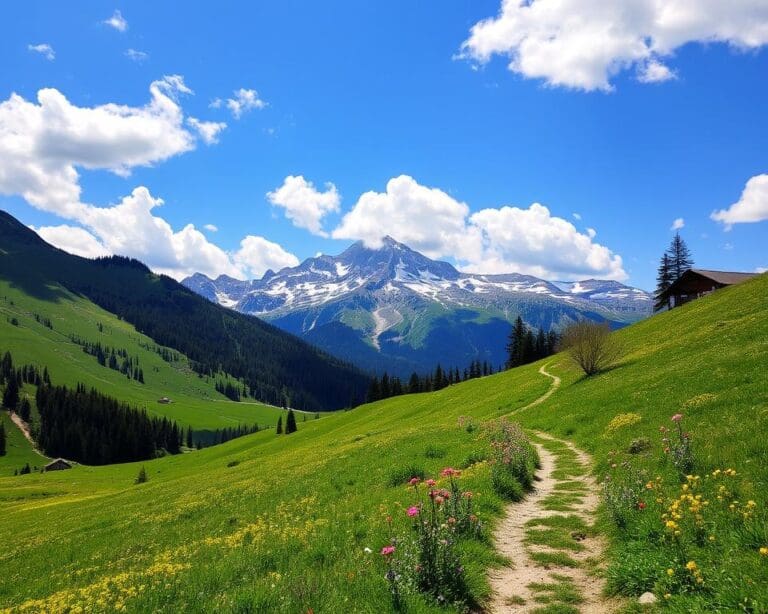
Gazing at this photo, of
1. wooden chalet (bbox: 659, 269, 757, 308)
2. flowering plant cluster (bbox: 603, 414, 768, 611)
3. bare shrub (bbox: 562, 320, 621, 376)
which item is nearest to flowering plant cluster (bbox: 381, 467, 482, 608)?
flowering plant cluster (bbox: 603, 414, 768, 611)

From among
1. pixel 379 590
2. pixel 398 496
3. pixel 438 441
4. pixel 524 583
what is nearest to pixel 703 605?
pixel 524 583

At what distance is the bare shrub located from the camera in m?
46.3

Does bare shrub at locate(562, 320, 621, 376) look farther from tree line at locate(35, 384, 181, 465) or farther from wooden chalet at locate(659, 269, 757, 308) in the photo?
tree line at locate(35, 384, 181, 465)

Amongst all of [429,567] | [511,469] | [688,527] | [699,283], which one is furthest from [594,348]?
[429,567]

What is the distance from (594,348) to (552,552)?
132 ft

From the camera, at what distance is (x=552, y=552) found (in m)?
10.4

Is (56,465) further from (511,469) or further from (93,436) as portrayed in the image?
(511,469)

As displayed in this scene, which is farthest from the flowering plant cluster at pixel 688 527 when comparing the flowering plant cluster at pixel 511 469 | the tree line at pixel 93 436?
the tree line at pixel 93 436

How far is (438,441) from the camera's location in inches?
1019

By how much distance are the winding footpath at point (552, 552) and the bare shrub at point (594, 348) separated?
32.0 m

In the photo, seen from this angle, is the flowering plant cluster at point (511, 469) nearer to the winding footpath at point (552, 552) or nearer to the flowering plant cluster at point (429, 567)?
the winding footpath at point (552, 552)

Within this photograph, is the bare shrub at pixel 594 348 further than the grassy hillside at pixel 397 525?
Yes

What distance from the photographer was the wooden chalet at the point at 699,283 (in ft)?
224

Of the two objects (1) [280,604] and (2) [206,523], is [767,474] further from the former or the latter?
(2) [206,523]
